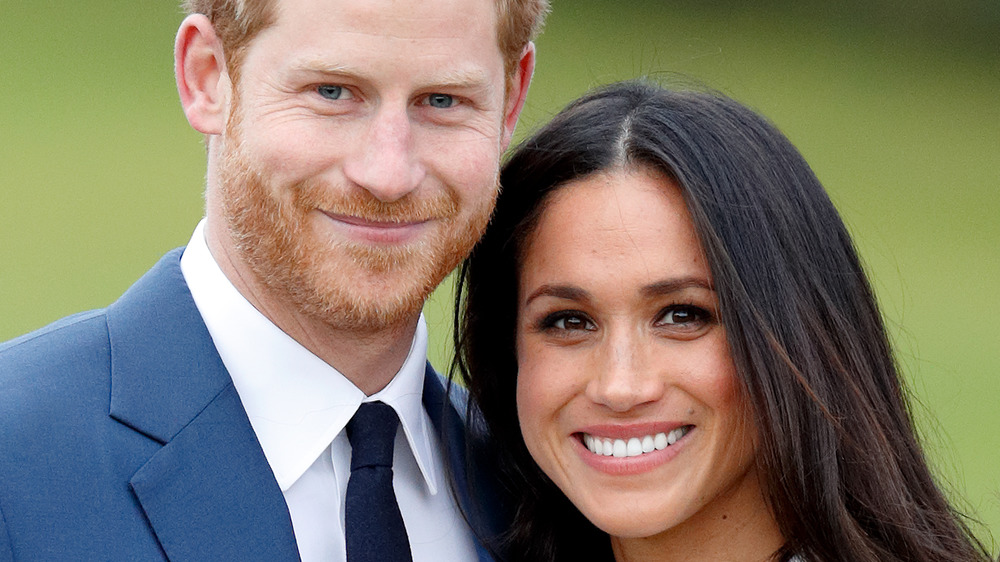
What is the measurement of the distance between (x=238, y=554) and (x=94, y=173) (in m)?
9.38

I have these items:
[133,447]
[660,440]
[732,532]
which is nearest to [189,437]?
[133,447]

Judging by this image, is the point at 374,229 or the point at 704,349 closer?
the point at 374,229

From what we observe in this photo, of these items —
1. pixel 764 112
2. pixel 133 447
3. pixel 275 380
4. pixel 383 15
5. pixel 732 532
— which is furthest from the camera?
pixel 764 112

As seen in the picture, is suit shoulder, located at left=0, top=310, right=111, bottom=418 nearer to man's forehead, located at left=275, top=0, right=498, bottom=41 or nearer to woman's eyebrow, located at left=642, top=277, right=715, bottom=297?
man's forehead, located at left=275, top=0, right=498, bottom=41

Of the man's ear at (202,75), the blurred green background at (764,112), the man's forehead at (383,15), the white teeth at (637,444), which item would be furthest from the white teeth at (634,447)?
the blurred green background at (764,112)

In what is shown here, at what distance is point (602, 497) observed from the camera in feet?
9.21

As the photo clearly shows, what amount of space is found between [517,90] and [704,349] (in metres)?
0.67

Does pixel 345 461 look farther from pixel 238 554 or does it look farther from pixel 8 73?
pixel 8 73

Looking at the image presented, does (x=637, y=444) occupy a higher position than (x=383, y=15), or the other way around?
(x=383, y=15)

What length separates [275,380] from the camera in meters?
2.61

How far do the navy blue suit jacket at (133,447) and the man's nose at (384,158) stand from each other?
1.30 feet

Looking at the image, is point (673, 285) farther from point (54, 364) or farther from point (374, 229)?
point (54, 364)

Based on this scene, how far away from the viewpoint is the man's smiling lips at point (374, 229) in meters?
2.57

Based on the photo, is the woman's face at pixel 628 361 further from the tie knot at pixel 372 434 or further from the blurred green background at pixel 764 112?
the blurred green background at pixel 764 112
